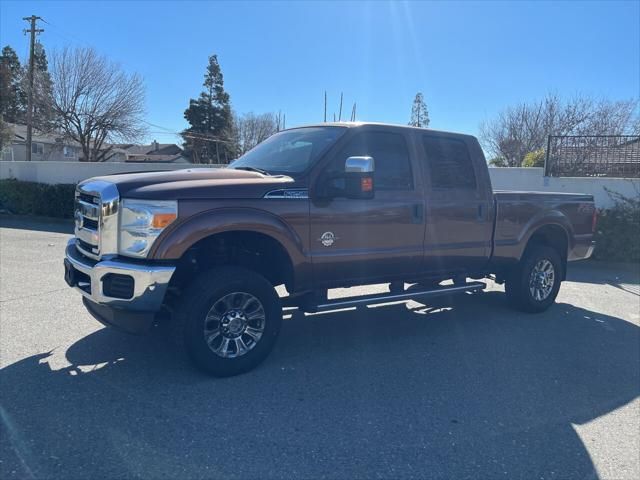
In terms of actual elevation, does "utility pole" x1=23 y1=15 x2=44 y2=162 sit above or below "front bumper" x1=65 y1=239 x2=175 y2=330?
above

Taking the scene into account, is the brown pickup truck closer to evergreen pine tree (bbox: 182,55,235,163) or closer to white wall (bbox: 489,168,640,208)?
white wall (bbox: 489,168,640,208)

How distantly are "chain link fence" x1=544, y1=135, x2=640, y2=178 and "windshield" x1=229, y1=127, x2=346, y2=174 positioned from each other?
9.18 meters

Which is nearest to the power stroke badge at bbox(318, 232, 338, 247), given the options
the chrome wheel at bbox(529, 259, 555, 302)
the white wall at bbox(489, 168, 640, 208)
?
the chrome wheel at bbox(529, 259, 555, 302)

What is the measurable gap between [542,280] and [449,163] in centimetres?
224

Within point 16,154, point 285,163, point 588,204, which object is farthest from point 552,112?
point 16,154

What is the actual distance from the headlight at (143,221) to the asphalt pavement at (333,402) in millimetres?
1125

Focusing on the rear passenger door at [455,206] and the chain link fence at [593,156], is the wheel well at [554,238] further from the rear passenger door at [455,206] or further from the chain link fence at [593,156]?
the chain link fence at [593,156]

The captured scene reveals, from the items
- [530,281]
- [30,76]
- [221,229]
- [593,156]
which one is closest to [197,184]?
[221,229]

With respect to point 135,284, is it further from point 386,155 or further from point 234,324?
point 386,155

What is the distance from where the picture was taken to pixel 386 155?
5082 millimetres

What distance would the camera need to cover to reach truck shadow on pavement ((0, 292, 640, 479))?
3.03m

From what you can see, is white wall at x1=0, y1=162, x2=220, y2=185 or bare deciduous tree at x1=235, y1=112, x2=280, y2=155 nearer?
white wall at x1=0, y1=162, x2=220, y2=185

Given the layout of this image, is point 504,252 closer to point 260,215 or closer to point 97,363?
point 260,215

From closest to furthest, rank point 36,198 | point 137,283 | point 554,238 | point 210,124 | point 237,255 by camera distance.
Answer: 1. point 137,283
2. point 237,255
3. point 554,238
4. point 36,198
5. point 210,124
